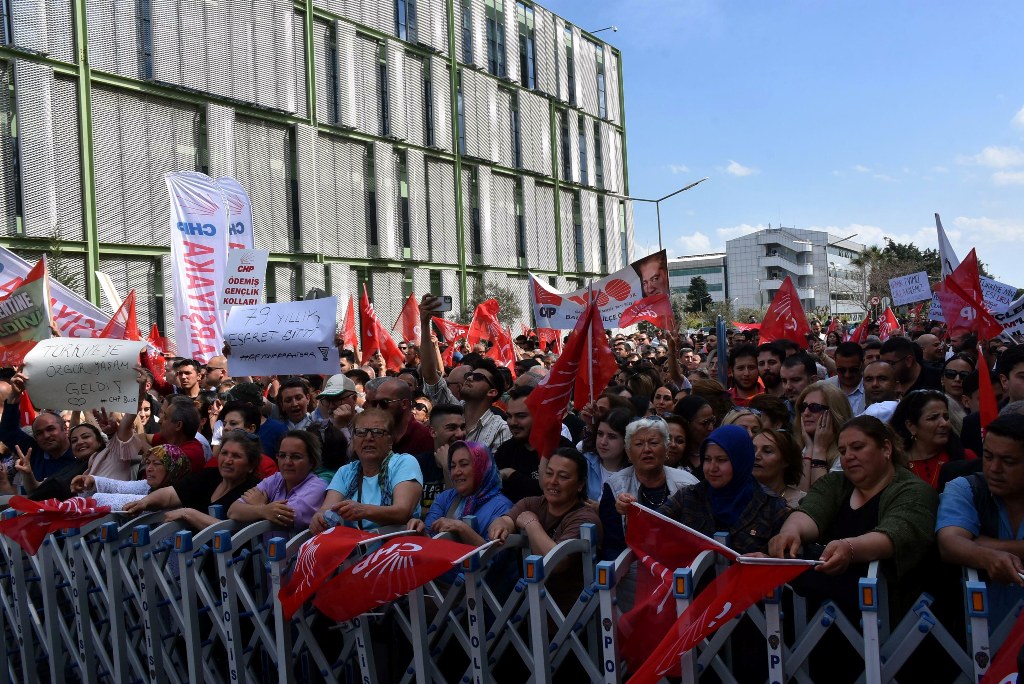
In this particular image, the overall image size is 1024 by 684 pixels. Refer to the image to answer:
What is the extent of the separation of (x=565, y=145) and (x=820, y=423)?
4202 cm

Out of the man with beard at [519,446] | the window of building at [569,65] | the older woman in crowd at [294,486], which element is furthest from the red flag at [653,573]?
the window of building at [569,65]

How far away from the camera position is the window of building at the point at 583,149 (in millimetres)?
47625

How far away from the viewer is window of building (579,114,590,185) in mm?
47625

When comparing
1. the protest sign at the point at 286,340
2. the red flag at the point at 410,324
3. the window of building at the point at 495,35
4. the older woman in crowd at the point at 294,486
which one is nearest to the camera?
the older woman in crowd at the point at 294,486

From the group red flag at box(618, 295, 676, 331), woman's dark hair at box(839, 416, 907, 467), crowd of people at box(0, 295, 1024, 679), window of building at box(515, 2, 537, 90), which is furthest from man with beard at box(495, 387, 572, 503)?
window of building at box(515, 2, 537, 90)

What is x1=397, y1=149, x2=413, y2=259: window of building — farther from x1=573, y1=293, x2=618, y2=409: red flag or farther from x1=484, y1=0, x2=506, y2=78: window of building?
x1=573, y1=293, x2=618, y2=409: red flag

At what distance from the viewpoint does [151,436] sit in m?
8.21

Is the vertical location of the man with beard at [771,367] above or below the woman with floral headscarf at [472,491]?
above

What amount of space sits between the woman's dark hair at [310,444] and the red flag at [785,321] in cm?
853

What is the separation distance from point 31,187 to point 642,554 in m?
23.9

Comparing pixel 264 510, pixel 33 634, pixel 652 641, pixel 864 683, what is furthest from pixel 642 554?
pixel 33 634

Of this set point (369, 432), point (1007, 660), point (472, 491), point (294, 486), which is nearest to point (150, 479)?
point (294, 486)

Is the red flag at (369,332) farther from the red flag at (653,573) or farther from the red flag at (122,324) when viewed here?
the red flag at (653,573)

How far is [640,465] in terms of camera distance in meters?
5.09
